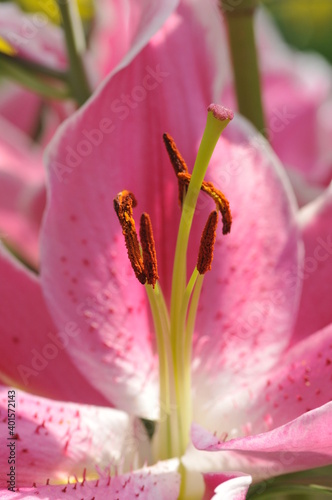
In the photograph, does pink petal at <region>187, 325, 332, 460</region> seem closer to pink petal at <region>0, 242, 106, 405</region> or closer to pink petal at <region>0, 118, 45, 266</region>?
pink petal at <region>0, 242, 106, 405</region>

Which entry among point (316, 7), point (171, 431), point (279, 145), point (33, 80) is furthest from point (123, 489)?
point (316, 7)

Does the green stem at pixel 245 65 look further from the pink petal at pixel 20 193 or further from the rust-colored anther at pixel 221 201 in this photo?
the pink petal at pixel 20 193

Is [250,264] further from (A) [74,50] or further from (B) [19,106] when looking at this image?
(B) [19,106]

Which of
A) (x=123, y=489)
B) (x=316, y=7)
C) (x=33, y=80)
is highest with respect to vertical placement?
(x=316, y=7)

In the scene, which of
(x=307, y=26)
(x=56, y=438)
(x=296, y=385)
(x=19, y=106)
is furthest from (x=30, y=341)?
(x=307, y=26)

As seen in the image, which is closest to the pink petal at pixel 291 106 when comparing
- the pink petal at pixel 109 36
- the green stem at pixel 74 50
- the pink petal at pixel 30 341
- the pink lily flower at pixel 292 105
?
the pink lily flower at pixel 292 105

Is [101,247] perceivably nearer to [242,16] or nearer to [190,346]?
[190,346]
